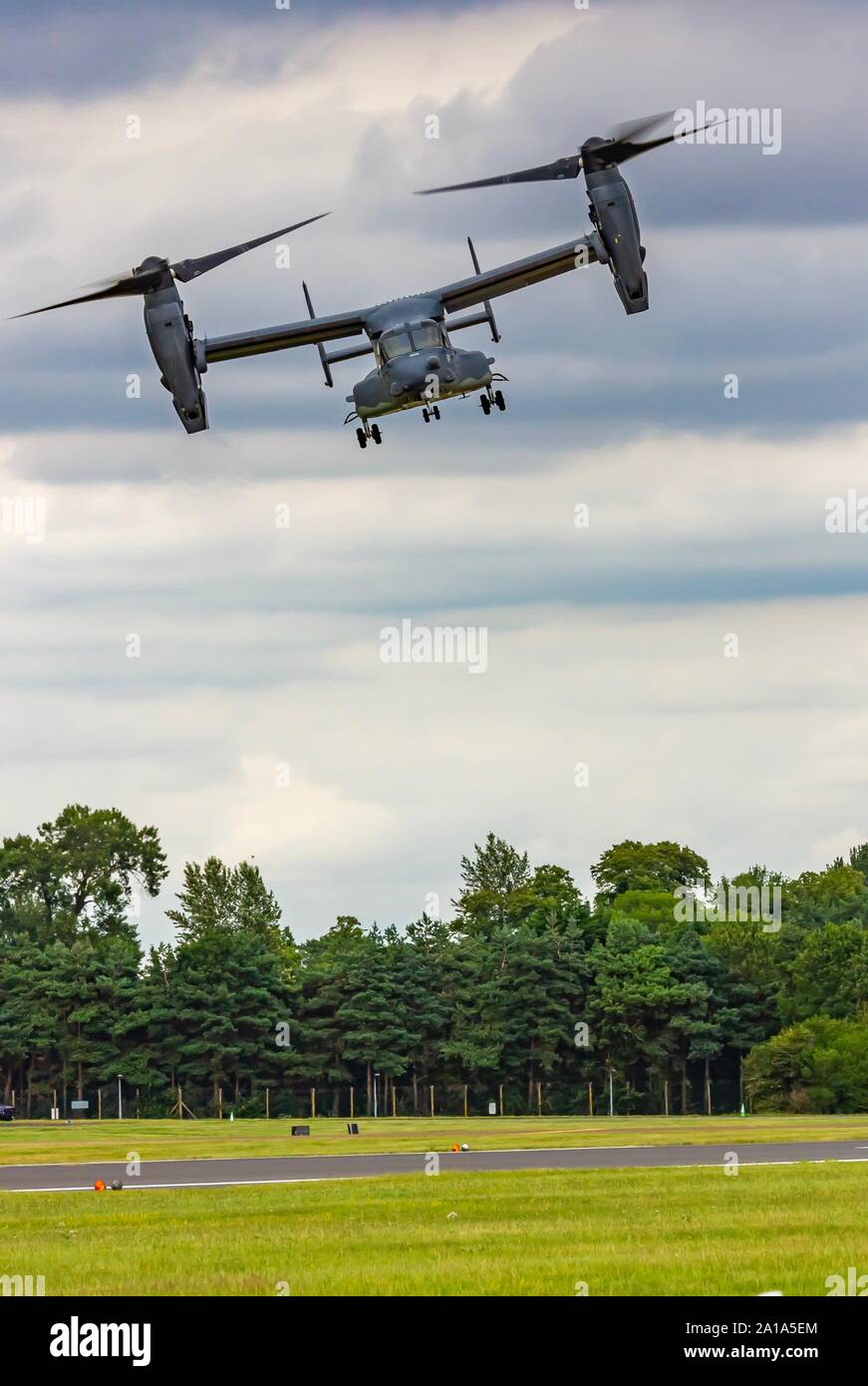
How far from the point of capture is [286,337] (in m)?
55.8

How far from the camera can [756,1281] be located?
94.3 feet

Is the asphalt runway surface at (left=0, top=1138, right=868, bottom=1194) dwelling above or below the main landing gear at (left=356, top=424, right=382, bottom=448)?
below

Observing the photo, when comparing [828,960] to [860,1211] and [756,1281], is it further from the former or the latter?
[756,1281]

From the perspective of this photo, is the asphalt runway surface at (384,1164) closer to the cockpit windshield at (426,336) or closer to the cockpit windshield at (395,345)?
the cockpit windshield at (395,345)

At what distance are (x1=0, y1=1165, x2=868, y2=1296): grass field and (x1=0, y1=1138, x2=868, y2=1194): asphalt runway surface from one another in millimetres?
4191

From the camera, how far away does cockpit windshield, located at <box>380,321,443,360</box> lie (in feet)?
175

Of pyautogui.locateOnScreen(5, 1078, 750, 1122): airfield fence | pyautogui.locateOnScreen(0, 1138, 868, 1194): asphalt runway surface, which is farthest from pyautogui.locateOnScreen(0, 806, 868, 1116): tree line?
pyautogui.locateOnScreen(0, 1138, 868, 1194): asphalt runway surface

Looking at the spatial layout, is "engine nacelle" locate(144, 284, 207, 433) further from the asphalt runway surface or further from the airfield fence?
the airfield fence

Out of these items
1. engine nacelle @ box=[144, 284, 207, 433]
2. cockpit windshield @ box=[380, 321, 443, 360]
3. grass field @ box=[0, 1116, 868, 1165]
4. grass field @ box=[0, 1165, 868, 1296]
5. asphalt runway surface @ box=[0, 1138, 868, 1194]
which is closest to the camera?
grass field @ box=[0, 1165, 868, 1296]

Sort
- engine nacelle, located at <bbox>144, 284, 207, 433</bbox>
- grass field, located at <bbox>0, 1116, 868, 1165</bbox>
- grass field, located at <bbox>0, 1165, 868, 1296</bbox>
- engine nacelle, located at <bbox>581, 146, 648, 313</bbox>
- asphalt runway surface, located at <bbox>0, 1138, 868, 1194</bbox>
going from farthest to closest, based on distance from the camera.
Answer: grass field, located at <bbox>0, 1116, 868, 1165</bbox>, asphalt runway surface, located at <bbox>0, 1138, 868, 1194</bbox>, engine nacelle, located at <bbox>144, 284, 207, 433</bbox>, engine nacelle, located at <bbox>581, 146, 648, 313</bbox>, grass field, located at <bbox>0, 1165, 868, 1296</bbox>

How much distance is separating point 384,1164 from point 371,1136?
2782 cm
